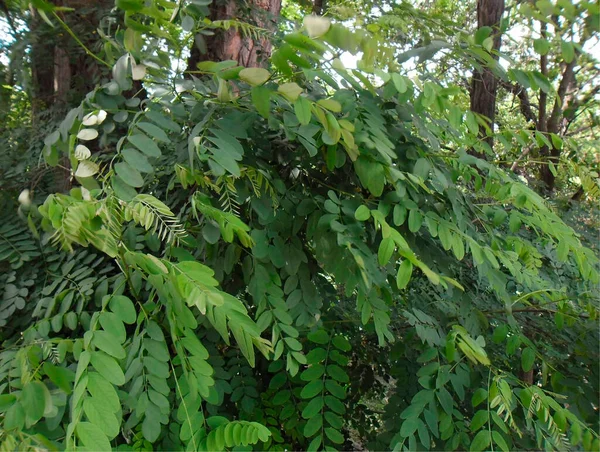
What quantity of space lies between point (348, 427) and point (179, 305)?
128cm

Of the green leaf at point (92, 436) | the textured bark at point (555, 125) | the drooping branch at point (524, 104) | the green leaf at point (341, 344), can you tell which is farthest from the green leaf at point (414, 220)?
the drooping branch at point (524, 104)

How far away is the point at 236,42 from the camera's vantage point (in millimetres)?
1778

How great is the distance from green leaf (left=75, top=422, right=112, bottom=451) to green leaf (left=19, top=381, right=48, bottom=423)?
10cm

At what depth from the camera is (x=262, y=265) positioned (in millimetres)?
1126

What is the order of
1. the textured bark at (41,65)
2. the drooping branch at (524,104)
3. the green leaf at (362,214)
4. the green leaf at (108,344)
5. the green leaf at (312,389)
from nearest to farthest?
1. the green leaf at (108,344)
2. the green leaf at (362,214)
3. the green leaf at (312,389)
4. the textured bark at (41,65)
5. the drooping branch at (524,104)

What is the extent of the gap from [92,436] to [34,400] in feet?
0.43

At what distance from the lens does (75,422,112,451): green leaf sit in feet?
2.27

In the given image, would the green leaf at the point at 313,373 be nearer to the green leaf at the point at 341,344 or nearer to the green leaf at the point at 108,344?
the green leaf at the point at 341,344

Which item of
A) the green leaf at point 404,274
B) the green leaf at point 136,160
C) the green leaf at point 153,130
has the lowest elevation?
the green leaf at point 404,274

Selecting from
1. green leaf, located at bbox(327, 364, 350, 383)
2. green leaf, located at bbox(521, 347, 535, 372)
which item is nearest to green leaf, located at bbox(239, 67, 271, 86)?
green leaf, located at bbox(327, 364, 350, 383)

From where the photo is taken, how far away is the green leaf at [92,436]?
0.69 metres

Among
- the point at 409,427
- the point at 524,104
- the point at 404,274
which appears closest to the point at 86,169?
the point at 404,274

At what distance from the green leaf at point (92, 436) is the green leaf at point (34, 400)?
0.33 ft

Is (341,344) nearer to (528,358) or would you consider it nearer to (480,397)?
(480,397)
